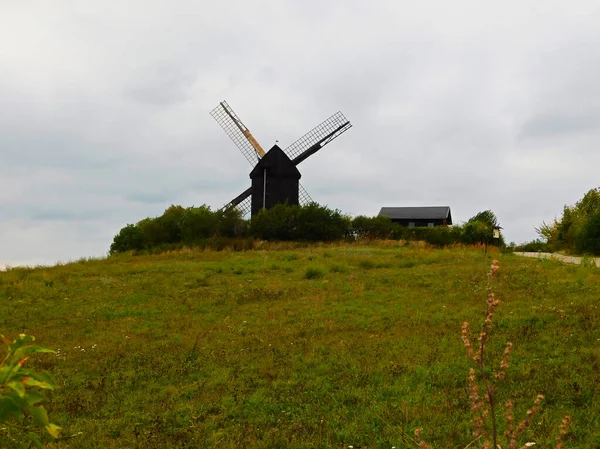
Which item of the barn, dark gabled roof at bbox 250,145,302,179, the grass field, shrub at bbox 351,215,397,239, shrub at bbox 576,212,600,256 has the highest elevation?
dark gabled roof at bbox 250,145,302,179

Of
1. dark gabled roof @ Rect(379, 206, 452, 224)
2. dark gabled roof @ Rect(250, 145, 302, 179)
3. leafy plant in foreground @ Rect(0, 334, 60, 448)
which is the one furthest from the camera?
dark gabled roof @ Rect(379, 206, 452, 224)

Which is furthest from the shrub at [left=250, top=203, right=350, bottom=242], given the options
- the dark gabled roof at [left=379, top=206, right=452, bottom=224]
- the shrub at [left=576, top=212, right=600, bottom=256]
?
the dark gabled roof at [left=379, top=206, right=452, bottom=224]

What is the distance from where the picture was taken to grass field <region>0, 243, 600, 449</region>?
5.05 m

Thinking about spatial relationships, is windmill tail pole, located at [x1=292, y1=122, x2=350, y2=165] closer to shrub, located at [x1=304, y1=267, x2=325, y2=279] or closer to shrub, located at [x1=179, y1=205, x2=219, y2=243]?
shrub, located at [x1=179, y1=205, x2=219, y2=243]

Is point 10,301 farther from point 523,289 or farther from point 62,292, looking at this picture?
point 523,289

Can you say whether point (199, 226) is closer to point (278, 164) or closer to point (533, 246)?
point (278, 164)

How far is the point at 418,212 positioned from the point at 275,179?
101ft

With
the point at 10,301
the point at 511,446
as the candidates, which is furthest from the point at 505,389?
the point at 10,301

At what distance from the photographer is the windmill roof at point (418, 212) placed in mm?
60625

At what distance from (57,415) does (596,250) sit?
2404 cm

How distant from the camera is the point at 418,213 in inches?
2427

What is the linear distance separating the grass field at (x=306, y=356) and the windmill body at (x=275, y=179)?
20565 mm

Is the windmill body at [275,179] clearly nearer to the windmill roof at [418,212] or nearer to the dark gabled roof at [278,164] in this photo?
the dark gabled roof at [278,164]

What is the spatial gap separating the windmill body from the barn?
26.4 m
